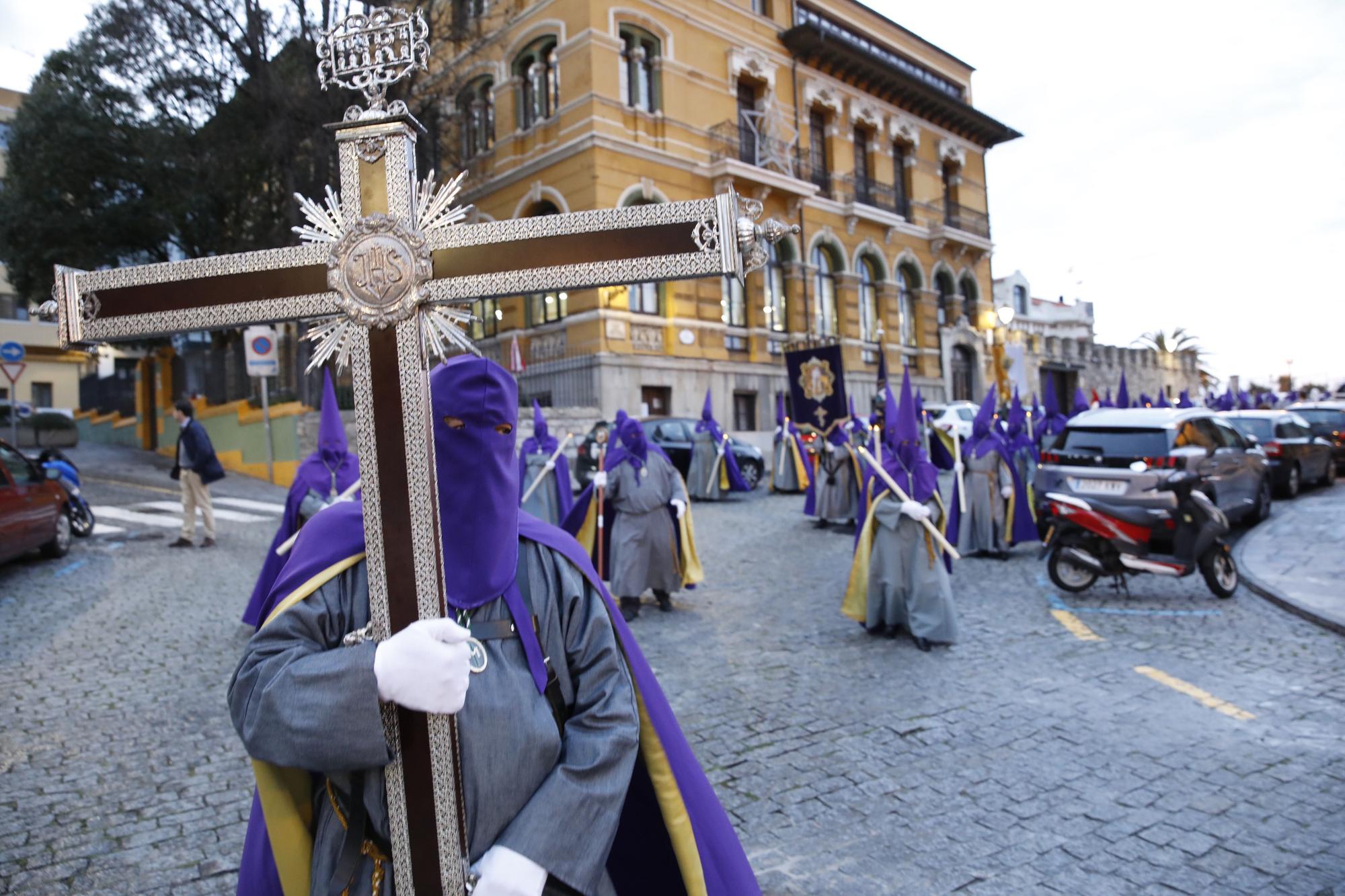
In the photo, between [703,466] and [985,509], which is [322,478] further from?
[703,466]

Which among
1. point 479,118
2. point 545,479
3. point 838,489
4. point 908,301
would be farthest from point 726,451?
point 908,301

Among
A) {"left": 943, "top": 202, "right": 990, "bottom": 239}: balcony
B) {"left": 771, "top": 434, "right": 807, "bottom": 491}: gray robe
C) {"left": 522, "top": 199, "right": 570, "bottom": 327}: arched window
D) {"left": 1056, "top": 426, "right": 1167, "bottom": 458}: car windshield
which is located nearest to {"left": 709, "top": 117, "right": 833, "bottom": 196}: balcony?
{"left": 522, "top": 199, "right": 570, "bottom": 327}: arched window

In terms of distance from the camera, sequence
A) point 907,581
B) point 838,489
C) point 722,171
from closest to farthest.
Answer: point 907,581, point 838,489, point 722,171

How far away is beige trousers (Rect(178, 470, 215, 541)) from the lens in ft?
37.2

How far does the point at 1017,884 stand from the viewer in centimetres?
331

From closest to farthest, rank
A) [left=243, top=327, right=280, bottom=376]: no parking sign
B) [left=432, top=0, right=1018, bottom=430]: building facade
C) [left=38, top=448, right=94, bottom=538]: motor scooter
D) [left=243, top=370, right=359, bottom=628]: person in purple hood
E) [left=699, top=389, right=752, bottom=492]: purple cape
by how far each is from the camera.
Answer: [left=243, top=370, right=359, bottom=628]: person in purple hood → [left=38, top=448, right=94, bottom=538]: motor scooter → [left=243, top=327, right=280, bottom=376]: no parking sign → [left=699, top=389, right=752, bottom=492]: purple cape → [left=432, top=0, right=1018, bottom=430]: building facade

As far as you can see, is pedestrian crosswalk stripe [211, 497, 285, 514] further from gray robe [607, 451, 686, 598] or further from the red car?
gray robe [607, 451, 686, 598]

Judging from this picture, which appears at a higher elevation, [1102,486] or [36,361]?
[36,361]

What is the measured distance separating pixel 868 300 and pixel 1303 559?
20682 millimetres

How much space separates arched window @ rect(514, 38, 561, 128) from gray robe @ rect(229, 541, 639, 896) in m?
23.0

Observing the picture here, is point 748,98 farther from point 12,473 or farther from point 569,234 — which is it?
point 569,234

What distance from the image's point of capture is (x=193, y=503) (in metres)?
11.6

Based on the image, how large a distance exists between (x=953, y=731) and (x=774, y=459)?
1457 centimetres

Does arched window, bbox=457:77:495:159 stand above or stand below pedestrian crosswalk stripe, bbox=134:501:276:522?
above
